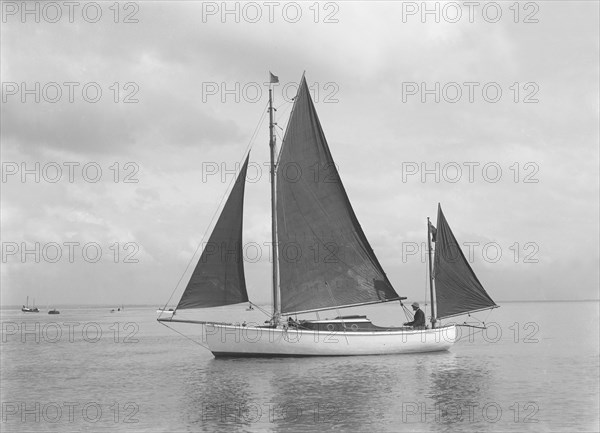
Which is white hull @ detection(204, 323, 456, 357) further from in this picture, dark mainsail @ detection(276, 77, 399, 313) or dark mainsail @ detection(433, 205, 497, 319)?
dark mainsail @ detection(433, 205, 497, 319)

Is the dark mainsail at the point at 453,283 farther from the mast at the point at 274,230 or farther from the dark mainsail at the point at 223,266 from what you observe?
the dark mainsail at the point at 223,266

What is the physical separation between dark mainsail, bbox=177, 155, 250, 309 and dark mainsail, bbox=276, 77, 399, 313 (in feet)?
8.45

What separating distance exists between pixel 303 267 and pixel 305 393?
13.4 metres

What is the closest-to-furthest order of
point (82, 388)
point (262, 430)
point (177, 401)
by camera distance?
point (262, 430)
point (177, 401)
point (82, 388)

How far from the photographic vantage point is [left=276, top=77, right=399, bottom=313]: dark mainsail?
40.2m

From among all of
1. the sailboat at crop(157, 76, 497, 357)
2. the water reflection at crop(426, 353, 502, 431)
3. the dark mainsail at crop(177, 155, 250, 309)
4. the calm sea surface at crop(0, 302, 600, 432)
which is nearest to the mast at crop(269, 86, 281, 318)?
the sailboat at crop(157, 76, 497, 357)

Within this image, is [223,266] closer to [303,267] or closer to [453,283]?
[303,267]

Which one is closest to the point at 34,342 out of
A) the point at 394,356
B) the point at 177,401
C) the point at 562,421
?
the point at 394,356

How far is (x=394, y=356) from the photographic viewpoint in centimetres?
4178

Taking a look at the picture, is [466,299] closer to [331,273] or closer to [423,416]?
[331,273]

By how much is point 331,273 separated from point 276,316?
4475 millimetres

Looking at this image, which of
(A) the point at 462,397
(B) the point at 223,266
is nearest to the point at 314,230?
(B) the point at 223,266

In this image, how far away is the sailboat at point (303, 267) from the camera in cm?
3856

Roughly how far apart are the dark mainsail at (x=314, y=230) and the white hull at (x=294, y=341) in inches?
68.5
